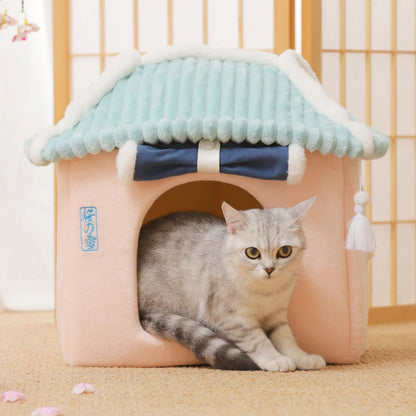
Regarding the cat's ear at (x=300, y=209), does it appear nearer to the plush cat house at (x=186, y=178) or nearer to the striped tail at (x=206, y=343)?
the plush cat house at (x=186, y=178)

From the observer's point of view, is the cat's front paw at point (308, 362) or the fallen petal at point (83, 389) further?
the cat's front paw at point (308, 362)

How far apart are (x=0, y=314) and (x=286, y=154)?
80.7 inches

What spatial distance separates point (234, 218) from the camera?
196 centimetres

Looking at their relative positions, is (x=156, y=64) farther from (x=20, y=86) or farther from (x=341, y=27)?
(x=20, y=86)

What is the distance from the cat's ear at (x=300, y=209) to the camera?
1.94 metres

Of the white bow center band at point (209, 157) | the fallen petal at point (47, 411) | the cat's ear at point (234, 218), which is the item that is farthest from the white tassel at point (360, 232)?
the fallen petal at point (47, 411)

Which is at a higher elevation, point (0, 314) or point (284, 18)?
point (284, 18)

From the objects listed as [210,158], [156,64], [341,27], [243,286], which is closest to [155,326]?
[243,286]

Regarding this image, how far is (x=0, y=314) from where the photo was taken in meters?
3.40

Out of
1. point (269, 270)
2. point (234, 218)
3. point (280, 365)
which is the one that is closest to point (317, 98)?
point (234, 218)

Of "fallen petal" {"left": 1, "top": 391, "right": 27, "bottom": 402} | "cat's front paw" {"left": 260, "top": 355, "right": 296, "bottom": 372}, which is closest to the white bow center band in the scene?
"cat's front paw" {"left": 260, "top": 355, "right": 296, "bottom": 372}

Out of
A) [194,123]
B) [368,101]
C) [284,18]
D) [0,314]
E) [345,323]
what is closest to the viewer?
[194,123]

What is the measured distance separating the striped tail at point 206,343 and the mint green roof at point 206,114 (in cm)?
55

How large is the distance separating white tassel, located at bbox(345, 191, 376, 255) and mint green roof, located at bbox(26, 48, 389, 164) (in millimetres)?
137
